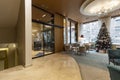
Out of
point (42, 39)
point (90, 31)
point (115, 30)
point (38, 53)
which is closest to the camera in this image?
point (38, 53)

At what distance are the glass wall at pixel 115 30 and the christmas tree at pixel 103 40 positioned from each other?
91 centimetres

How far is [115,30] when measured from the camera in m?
10.1

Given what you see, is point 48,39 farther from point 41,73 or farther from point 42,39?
point 41,73

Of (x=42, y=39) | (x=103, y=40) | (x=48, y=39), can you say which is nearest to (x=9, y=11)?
(x=42, y=39)

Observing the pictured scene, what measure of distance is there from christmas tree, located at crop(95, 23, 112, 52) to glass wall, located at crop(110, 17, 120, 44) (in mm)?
914

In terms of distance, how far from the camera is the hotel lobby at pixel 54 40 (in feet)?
13.2

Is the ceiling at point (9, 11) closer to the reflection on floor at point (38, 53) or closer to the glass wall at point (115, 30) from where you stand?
the reflection on floor at point (38, 53)

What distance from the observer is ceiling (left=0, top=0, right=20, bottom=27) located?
4.96 metres

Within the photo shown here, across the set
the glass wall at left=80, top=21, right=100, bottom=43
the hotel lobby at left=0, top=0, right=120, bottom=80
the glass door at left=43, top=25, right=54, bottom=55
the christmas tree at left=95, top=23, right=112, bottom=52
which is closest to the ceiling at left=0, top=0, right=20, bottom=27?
the hotel lobby at left=0, top=0, right=120, bottom=80

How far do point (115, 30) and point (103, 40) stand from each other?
173 centimetres

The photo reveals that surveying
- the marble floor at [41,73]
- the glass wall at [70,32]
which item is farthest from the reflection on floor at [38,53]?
the glass wall at [70,32]

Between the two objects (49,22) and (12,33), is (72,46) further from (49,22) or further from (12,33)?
(12,33)

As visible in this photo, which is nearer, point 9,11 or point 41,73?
point 41,73

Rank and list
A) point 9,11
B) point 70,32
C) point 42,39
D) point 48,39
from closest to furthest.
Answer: point 9,11 → point 42,39 → point 48,39 → point 70,32
